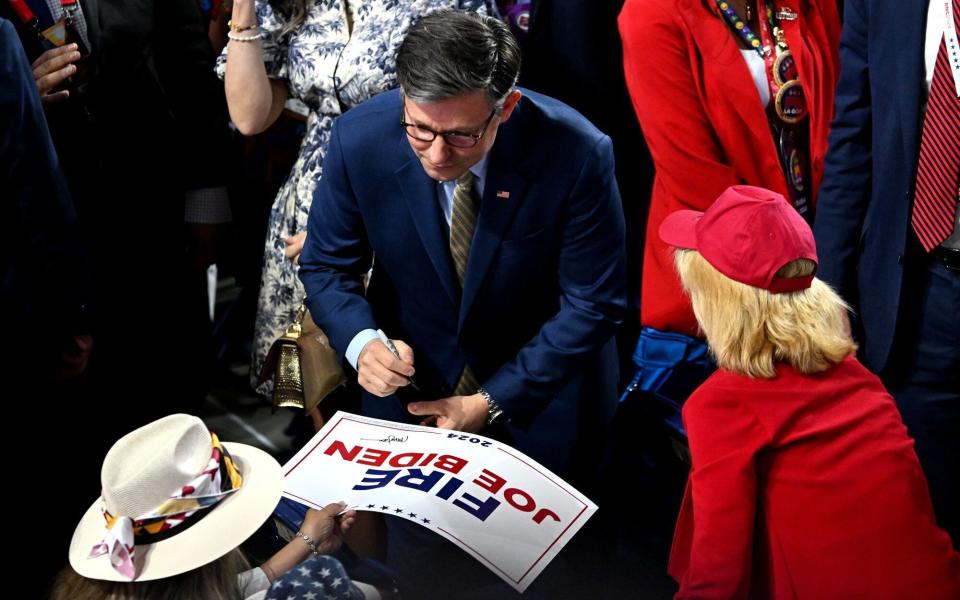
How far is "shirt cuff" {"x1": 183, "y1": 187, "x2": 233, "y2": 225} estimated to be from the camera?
333 cm

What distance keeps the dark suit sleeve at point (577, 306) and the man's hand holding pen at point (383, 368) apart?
0.23 meters

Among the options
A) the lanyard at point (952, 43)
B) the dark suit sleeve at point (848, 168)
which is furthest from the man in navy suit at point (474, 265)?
the lanyard at point (952, 43)

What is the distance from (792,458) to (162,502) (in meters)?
1.20

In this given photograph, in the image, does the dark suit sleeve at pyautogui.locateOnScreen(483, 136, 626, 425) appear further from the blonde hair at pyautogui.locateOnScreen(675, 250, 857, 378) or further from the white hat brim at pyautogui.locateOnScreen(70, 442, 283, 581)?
the white hat brim at pyautogui.locateOnScreen(70, 442, 283, 581)

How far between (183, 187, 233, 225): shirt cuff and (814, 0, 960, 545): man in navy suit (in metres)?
1.93

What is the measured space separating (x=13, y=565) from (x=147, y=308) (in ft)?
3.39

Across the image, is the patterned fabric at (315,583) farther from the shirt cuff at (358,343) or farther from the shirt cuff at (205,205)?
the shirt cuff at (205,205)

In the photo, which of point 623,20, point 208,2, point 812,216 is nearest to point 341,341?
point 623,20

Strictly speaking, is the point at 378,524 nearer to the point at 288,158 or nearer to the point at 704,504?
the point at 704,504

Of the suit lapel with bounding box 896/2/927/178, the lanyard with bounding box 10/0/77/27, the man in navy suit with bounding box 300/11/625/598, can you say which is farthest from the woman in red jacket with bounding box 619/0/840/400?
the lanyard with bounding box 10/0/77/27

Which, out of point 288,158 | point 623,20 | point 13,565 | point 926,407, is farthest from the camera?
point 288,158

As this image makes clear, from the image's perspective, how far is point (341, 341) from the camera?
2232 millimetres

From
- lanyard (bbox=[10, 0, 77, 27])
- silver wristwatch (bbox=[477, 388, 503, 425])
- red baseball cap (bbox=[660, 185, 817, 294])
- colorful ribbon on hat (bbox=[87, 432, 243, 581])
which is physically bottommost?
silver wristwatch (bbox=[477, 388, 503, 425])

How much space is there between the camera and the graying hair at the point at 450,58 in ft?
6.24
